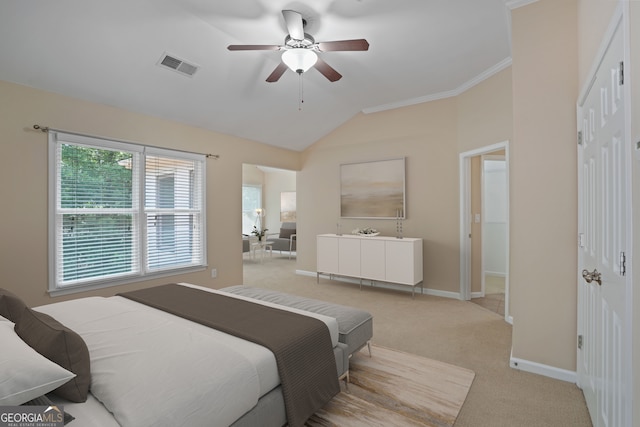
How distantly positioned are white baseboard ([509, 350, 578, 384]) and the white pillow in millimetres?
2911

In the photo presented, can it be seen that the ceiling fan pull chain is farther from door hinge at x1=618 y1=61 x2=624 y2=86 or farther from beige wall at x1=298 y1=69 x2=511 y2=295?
door hinge at x1=618 y1=61 x2=624 y2=86

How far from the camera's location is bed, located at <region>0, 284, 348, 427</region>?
1133 millimetres

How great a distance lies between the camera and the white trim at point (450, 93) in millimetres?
3681

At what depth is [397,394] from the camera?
214cm

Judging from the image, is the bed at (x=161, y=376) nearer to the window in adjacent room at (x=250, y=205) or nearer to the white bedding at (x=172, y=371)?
the white bedding at (x=172, y=371)

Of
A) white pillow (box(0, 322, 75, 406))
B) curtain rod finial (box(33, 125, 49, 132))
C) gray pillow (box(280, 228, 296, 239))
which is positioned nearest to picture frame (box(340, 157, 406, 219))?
gray pillow (box(280, 228, 296, 239))

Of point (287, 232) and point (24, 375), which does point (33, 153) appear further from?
point (287, 232)

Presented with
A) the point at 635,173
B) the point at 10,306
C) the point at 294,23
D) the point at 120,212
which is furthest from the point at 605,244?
the point at 120,212

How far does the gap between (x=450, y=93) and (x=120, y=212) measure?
4.71 metres

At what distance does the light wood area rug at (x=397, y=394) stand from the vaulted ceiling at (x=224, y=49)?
3.12m

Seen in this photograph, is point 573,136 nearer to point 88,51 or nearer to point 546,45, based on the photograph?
point 546,45

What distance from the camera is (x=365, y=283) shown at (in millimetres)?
5355

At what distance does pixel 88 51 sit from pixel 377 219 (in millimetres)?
4285

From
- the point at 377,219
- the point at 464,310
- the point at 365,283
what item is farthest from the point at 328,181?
the point at 464,310
